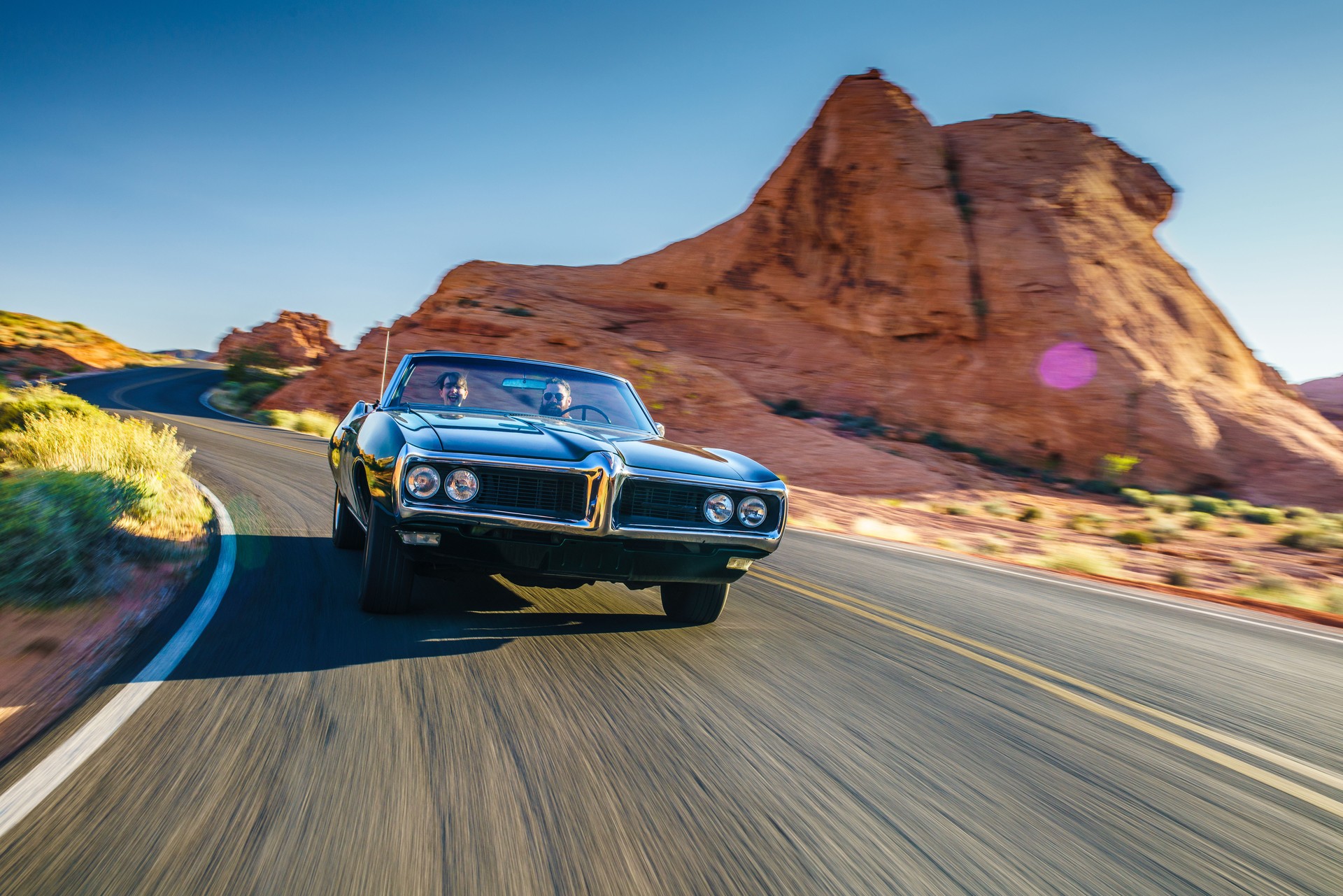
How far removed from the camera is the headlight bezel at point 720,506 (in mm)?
4176

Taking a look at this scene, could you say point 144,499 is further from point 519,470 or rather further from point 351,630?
point 519,470

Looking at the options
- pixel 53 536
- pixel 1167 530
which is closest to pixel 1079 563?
pixel 1167 530

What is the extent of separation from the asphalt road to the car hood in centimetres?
100

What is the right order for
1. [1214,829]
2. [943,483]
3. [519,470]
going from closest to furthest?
[1214,829] → [519,470] → [943,483]

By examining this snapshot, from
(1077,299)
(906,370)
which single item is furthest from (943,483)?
(1077,299)

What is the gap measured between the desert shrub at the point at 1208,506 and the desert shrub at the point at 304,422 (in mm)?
28080

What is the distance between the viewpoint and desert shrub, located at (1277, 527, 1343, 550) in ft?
55.4

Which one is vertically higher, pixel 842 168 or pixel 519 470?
pixel 842 168

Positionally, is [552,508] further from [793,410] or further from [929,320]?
[929,320]

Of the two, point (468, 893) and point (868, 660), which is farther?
point (868, 660)

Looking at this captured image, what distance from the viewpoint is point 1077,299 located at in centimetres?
3491

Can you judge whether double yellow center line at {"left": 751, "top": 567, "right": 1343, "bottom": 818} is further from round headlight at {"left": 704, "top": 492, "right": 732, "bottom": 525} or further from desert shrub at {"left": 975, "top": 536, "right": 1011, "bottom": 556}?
desert shrub at {"left": 975, "top": 536, "right": 1011, "bottom": 556}

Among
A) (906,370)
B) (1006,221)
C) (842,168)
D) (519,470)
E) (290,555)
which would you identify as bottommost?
(290,555)

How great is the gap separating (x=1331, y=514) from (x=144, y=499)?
110 ft
